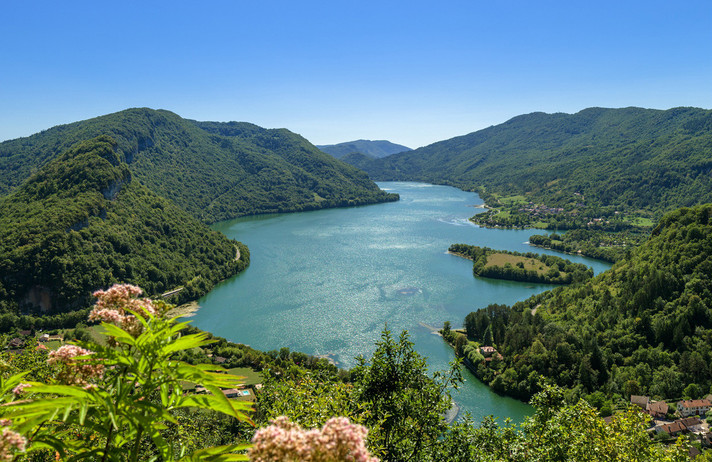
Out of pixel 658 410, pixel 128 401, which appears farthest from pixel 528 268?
pixel 128 401

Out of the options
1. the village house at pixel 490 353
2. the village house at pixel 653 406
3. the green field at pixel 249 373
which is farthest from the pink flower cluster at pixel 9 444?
the village house at pixel 490 353

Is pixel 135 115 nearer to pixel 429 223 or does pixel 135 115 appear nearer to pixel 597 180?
pixel 429 223

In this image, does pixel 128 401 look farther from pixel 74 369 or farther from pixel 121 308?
pixel 121 308

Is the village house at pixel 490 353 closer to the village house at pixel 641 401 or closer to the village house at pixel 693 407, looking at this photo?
the village house at pixel 641 401

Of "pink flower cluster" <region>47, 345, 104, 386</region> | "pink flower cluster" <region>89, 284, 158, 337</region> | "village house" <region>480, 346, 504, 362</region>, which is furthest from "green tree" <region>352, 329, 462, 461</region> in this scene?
"village house" <region>480, 346, 504, 362</region>

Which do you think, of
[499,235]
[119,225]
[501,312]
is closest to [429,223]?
[499,235]

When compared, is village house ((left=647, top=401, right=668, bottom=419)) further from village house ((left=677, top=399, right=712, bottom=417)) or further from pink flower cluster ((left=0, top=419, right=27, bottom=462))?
pink flower cluster ((left=0, top=419, right=27, bottom=462))
